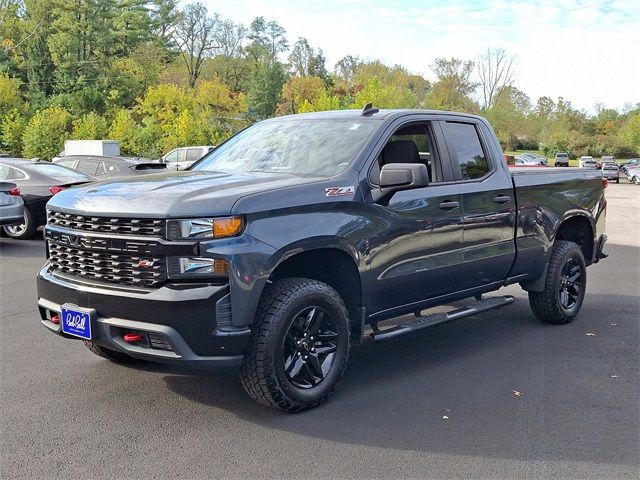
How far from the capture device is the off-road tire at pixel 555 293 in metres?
6.41

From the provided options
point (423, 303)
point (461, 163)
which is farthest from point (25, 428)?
point (461, 163)

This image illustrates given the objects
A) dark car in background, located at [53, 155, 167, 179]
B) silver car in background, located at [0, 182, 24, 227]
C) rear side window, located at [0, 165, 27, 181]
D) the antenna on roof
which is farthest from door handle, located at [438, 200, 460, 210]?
dark car in background, located at [53, 155, 167, 179]

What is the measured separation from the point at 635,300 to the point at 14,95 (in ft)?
158

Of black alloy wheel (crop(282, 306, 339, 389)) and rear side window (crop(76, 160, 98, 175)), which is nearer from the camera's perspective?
black alloy wheel (crop(282, 306, 339, 389))

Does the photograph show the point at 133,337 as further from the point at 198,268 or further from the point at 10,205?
the point at 10,205

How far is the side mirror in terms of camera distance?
179 inches

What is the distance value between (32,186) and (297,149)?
896cm

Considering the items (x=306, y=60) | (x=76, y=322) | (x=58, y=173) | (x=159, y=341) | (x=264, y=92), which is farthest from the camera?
(x=306, y=60)

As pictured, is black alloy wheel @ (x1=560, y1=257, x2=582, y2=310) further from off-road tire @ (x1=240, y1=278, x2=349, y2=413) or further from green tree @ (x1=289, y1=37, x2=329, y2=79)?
green tree @ (x1=289, y1=37, x2=329, y2=79)

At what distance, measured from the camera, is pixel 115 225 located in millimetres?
3984

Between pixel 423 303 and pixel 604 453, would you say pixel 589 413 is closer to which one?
pixel 604 453

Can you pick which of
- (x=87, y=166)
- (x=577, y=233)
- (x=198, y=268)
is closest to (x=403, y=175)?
(x=198, y=268)

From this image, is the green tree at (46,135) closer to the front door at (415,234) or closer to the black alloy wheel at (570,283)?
the black alloy wheel at (570,283)

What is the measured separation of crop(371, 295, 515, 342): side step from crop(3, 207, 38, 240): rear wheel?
9.34m
